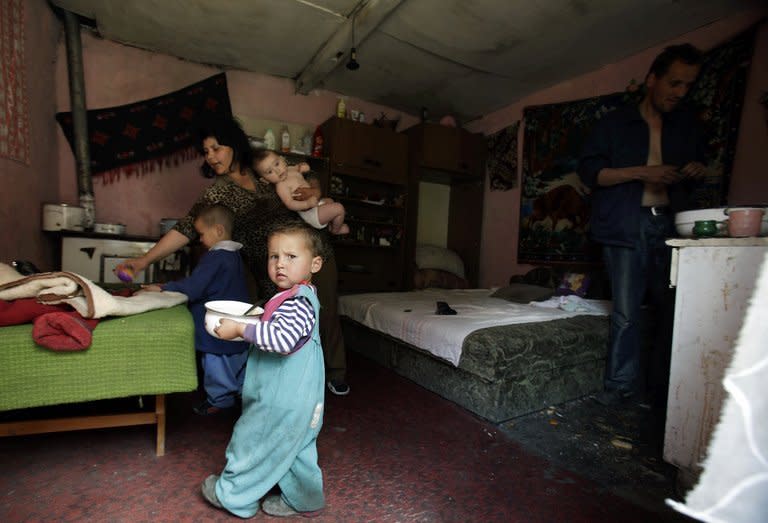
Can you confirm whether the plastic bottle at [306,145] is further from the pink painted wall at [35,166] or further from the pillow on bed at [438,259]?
the pink painted wall at [35,166]

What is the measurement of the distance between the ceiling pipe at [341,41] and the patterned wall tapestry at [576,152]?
2024 mm

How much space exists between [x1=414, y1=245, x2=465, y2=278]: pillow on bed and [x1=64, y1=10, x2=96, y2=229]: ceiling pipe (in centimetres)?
326

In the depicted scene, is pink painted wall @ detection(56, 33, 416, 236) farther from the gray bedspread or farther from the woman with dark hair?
the gray bedspread

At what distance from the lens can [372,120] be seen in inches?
186

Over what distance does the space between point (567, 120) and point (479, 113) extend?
129cm

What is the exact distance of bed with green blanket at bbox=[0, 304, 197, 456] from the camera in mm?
1140

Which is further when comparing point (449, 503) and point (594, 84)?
point (594, 84)

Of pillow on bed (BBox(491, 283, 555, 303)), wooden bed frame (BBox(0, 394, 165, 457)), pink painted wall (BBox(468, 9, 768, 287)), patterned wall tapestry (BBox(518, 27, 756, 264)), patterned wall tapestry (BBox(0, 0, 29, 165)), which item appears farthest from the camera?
pillow on bed (BBox(491, 283, 555, 303))

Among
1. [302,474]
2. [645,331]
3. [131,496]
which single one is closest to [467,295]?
[645,331]

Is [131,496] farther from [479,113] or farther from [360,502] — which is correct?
[479,113]

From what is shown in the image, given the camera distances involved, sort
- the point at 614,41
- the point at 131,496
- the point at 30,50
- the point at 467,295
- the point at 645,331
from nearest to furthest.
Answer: the point at 131,496
the point at 645,331
the point at 30,50
the point at 614,41
the point at 467,295

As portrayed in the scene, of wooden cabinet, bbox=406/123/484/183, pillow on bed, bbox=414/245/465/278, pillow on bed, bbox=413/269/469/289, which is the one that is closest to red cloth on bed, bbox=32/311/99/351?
pillow on bed, bbox=413/269/469/289

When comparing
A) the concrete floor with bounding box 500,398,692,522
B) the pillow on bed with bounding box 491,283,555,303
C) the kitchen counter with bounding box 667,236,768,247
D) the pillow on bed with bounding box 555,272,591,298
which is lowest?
the concrete floor with bounding box 500,398,692,522

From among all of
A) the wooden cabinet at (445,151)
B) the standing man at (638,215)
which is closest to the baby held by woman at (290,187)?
the standing man at (638,215)
